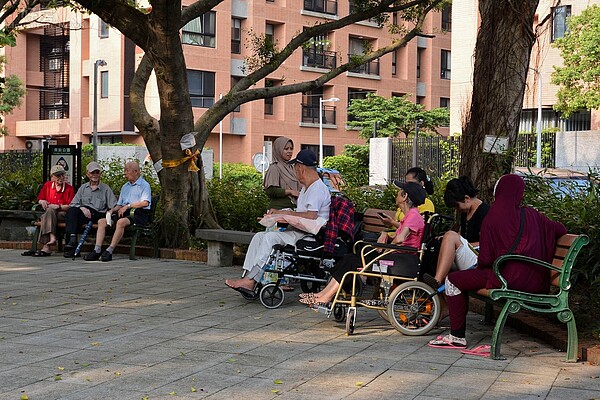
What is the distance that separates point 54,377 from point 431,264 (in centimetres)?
369

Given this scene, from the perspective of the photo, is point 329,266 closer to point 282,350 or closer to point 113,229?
point 282,350

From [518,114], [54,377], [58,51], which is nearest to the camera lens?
[54,377]

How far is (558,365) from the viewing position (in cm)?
762

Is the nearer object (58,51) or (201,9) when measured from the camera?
(201,9)

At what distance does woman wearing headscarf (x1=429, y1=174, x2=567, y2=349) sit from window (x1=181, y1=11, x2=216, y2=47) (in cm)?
4810

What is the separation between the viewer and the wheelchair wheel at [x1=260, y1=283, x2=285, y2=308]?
10352 millimetres

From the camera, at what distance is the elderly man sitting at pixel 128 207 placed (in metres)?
15.4

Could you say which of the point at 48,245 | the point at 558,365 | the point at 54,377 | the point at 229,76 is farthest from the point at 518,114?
the point at 229,76

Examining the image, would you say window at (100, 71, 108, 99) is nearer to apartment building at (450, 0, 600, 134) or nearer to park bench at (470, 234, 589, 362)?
apartment building at (450, 0, 600, 134)

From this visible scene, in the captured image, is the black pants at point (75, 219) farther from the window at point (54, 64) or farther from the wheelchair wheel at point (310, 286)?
the window at point (54, 64)

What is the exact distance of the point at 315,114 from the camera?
2496 inches

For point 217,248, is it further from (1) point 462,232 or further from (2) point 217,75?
(2) point 217,75

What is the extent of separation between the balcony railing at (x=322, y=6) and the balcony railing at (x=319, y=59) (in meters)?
2.64

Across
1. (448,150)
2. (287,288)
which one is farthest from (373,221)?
(448,150)
